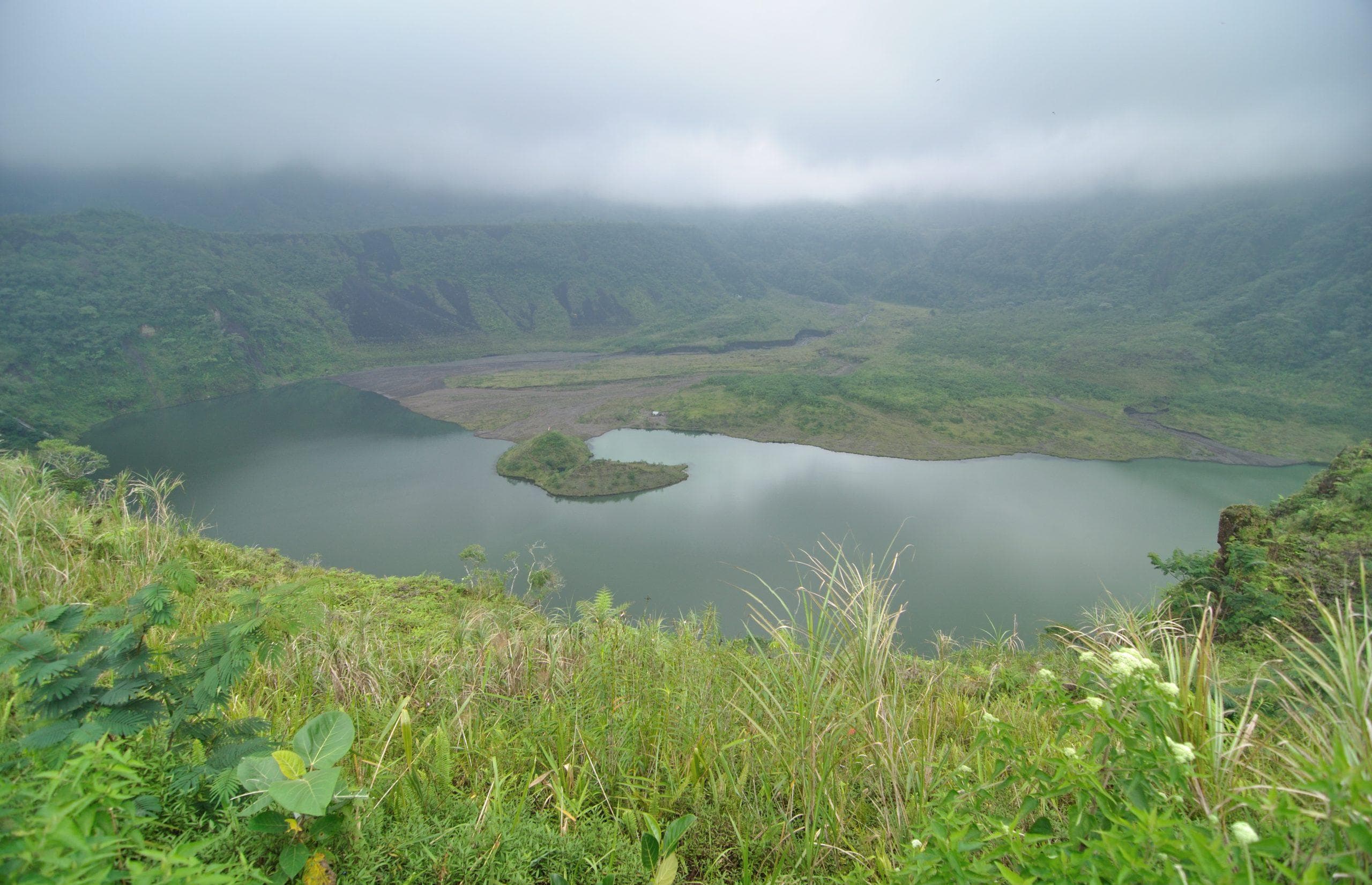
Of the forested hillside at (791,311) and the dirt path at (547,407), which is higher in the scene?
the forested hillside at (791,311)

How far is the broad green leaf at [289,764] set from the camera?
1222 mm

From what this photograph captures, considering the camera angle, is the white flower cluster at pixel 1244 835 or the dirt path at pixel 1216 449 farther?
the dirt path at pixel 1216 449

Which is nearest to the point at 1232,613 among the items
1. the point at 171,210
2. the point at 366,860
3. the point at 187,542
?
the point at 366,860

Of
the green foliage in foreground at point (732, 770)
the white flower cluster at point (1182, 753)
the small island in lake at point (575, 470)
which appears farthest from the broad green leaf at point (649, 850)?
the small island in lake at point (575, 470)

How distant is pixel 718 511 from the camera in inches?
771

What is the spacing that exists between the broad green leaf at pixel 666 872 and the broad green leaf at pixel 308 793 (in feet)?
2.38

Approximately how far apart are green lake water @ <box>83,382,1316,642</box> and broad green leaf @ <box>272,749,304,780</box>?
10.1 m

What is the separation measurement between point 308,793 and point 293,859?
0.15m

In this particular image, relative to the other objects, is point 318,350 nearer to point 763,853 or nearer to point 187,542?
point 187,542

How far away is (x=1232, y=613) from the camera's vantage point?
6617 mm

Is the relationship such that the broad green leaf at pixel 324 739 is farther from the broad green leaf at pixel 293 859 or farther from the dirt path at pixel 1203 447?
the dirt path at pixel 1203 447

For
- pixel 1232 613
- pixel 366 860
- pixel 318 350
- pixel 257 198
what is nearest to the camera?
pixel 366 860

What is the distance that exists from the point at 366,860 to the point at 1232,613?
8.76m

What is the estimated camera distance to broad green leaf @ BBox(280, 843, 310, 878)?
1167 mm
